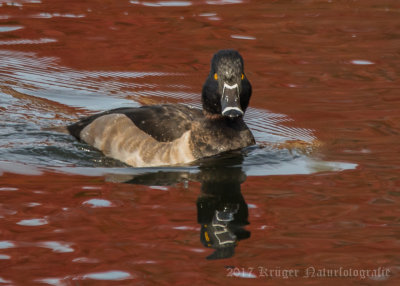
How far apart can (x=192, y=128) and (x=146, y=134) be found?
19.7 inches

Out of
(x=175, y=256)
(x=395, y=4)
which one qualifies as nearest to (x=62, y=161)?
(x=175, y=256)

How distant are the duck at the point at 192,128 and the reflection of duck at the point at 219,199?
0.62ft

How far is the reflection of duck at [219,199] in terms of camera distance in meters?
6.50

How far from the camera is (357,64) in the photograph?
39.1ft

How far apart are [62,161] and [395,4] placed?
8093 millimetres

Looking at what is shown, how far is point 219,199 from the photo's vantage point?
7562 millimetres

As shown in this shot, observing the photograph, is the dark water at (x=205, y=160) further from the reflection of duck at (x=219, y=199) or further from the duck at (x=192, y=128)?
the duck at (x=192, y=128)

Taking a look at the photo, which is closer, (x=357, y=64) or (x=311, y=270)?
(x=311, y=270)

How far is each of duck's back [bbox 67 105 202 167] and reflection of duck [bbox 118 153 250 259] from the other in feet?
0.99

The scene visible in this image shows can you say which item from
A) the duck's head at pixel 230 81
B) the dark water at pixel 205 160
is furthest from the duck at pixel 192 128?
the dark water at pixel 205 160

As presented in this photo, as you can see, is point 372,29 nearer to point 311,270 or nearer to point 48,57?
point 48,57

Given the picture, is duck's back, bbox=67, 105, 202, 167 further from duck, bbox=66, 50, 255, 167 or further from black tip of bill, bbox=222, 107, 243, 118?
black tip of bill, bbox=222, 107, 243, 118

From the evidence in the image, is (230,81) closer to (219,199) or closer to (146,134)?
(146,134)

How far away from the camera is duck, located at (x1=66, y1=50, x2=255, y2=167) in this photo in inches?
332
